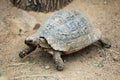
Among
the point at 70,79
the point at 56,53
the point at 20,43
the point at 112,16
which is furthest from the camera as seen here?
the point at 112,16

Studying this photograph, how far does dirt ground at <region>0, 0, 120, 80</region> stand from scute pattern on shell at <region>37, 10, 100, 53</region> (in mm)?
209

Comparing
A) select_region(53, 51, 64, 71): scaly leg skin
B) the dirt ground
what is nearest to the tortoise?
select_region(53, 51, 64, 71): scaly leg skin

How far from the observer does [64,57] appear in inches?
174

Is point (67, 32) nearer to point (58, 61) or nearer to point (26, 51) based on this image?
point (58, 61)

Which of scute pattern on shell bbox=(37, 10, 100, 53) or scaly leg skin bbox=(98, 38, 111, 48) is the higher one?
scute pattern on shell bbox=(37, 10, 100, 53)

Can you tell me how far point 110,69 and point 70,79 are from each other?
21.3 inches

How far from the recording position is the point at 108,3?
5.42m

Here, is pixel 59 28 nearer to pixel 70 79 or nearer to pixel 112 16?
pixel 70 79

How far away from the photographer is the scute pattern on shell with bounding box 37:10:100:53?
4.22m

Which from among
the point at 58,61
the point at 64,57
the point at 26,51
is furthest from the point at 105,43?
the point at 26,51

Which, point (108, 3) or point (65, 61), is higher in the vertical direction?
point (108, 3)

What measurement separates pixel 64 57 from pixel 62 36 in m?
0.33

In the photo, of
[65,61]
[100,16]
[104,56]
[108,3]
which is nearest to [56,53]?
[65,61]

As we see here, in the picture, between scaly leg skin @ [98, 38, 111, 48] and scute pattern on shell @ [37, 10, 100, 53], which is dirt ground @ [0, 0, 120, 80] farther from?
scute pattern on shell @ [37, 10, 100, 53]
